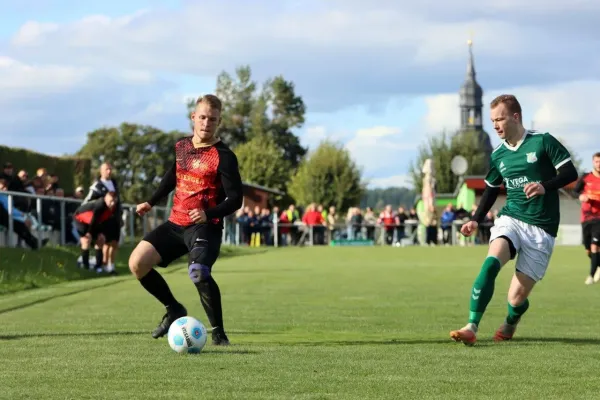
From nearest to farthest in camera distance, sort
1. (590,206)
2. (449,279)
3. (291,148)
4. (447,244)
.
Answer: (590,206)
(449,279)
(447,244)
(291,148)

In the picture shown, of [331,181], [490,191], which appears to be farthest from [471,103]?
[490,191]

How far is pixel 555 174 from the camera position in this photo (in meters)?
10.0

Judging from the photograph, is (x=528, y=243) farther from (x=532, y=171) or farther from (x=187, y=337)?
(x=187, y=337)

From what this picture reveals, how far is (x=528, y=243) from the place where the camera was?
998 cm

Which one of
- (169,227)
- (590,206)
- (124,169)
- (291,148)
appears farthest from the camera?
(291,148)

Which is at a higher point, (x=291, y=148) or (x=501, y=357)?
(x=291, y=148)

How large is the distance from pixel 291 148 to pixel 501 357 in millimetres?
114601

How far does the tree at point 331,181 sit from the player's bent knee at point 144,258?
87083 mm

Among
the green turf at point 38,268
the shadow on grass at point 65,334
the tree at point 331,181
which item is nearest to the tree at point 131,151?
the tree at point 331,181

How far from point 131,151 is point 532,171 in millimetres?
100673

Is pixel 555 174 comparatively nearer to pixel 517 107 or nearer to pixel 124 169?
pixel 517 107

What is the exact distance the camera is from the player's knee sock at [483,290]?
31.7ft

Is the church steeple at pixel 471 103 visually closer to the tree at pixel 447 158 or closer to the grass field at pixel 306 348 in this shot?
the tree at pixel 447 158

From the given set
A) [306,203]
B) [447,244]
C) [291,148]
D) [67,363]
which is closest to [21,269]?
[67,363]
